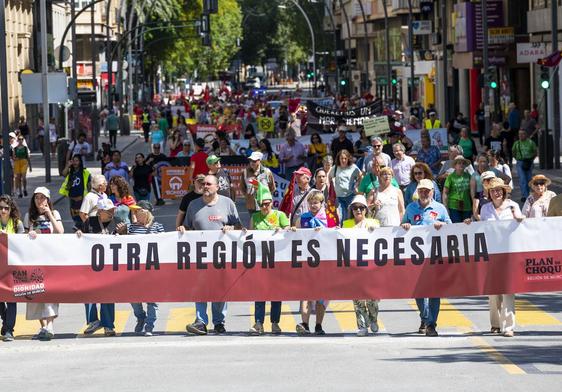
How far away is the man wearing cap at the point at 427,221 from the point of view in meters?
15.9

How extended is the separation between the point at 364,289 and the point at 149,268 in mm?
2186

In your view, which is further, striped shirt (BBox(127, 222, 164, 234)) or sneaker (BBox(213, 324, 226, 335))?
sneaker (BBox(213, 324, 226, 335))

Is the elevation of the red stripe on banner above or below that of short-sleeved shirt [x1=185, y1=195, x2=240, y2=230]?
below

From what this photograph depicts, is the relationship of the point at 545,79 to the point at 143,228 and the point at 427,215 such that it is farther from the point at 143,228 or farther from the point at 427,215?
the point at 143,228

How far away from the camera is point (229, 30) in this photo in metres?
140

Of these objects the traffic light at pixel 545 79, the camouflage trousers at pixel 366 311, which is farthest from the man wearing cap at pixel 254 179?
the traffic light at pixel 545 79

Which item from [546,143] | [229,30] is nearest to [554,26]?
[546,143]

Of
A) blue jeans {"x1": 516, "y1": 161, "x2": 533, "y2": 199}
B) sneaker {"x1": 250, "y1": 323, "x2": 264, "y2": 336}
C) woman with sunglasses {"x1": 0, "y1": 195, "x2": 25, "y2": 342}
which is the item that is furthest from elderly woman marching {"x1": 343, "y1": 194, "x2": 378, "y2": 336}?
blue jeans {"x1": 516, "y1": 161, "x2": 533, "y2": 199}

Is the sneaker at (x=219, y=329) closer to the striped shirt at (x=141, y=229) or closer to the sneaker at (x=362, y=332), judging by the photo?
the striped shirt at (x=141, y=229)

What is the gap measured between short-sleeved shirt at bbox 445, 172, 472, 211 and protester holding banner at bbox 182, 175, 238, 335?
579cm

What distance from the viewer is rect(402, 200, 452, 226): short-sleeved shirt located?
635 inches

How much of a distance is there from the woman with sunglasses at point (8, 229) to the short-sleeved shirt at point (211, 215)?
5.78ft

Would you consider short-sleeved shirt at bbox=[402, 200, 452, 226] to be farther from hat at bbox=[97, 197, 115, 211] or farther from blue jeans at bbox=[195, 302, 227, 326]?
hat at bbox=[97, 197, 115, 211]

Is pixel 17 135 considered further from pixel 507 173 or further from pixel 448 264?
pixel 448 264
